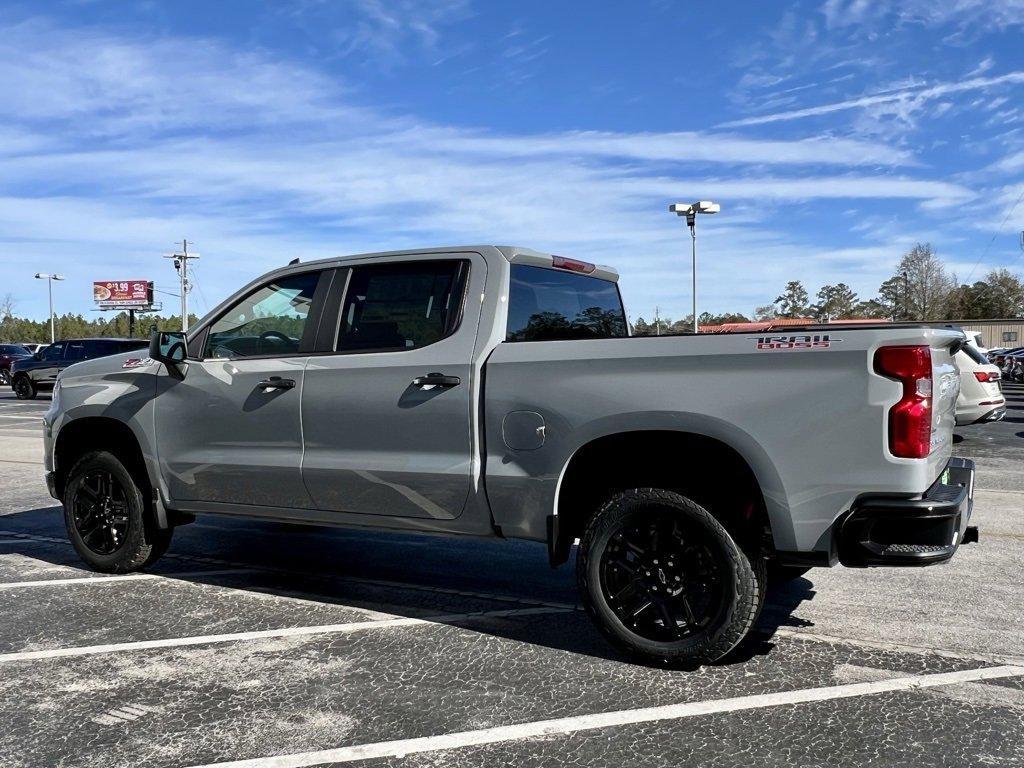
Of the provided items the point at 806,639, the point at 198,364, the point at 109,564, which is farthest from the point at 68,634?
the point at 806,639

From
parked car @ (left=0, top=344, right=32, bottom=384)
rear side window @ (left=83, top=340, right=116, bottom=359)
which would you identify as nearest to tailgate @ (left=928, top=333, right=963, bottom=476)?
rear side window @ (left=83, top=340, right=116, bottom=359)

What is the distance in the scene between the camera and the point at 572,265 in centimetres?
517

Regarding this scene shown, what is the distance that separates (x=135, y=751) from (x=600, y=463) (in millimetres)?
2221

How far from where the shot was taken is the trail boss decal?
355 centimetres

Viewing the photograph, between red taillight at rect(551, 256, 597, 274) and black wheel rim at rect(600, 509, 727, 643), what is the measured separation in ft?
5.60

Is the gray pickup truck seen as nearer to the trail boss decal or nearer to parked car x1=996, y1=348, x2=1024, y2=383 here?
the trail boss decal

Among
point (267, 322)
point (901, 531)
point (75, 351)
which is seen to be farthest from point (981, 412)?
point (75, 351)

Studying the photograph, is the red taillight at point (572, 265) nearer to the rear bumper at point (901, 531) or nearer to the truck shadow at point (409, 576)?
the truck shadow at point (409, 576)

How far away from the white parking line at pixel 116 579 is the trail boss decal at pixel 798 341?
377cm

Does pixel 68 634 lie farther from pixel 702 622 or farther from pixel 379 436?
pixel 702 622

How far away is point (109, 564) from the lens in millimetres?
5629

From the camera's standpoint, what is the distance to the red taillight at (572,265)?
5029mm

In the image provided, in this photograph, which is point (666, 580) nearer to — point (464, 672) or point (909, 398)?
point (464, 672)

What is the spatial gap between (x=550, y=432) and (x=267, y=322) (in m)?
1.95
